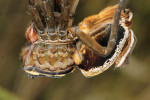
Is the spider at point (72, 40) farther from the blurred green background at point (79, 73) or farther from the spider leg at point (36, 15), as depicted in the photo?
the blurred green background at point (79, 73)

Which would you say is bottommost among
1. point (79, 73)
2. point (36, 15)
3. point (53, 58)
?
point (79, 73)

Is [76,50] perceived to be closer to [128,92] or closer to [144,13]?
[144,13]

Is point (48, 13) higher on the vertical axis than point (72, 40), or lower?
higher

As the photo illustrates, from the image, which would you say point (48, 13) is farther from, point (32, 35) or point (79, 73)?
point (79, 73)

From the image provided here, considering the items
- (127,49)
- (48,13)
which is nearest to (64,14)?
(48,13)

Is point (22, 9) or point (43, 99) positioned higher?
point (22, 9)

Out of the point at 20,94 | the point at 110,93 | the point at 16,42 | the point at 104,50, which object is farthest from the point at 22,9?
the point at 104,50
